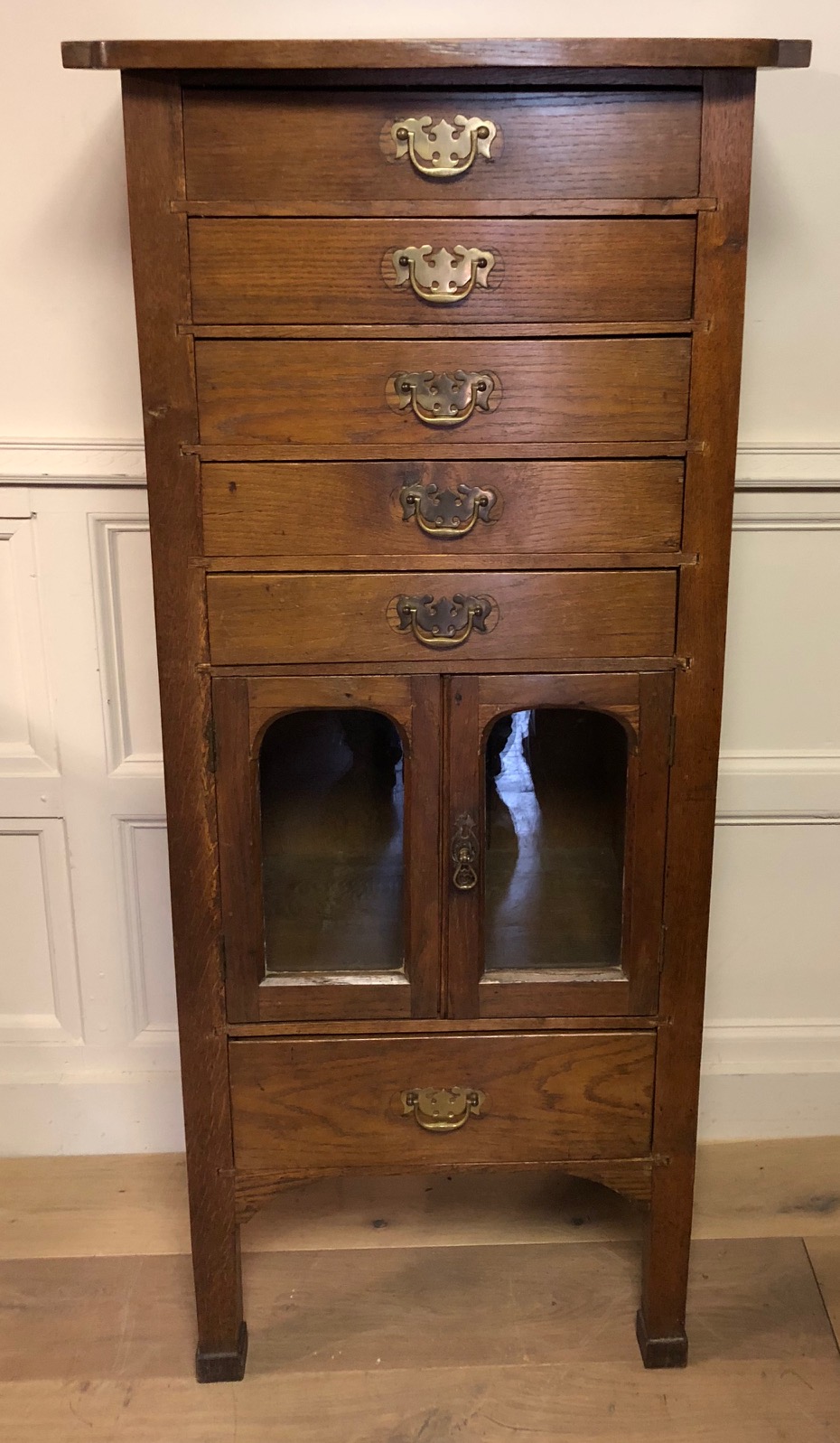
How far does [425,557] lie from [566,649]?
0.17 metres

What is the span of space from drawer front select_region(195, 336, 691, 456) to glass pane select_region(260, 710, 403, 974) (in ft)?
1.06

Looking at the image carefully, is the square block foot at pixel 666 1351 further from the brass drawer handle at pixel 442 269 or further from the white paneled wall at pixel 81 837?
the brass drawer handle at pixel 442 269

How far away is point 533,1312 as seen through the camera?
4.73ft

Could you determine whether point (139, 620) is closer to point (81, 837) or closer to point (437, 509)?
point (81, 837)

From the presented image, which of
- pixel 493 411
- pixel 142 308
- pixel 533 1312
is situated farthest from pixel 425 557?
pixel 533 1312

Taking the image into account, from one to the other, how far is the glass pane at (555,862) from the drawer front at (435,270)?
0.45 metres

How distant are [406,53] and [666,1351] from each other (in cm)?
142

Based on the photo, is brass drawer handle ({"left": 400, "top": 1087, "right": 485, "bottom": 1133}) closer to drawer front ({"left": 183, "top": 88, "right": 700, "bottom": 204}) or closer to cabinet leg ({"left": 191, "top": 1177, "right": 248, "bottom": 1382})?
cabinet leg ({"left": 191, "top": 1177, "right": 248, "bottom": 1382})

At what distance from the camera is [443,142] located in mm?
1022

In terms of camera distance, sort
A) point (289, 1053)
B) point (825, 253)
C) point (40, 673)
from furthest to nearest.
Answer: point (40, 673)
point (825, 253)
point (289, 1053)

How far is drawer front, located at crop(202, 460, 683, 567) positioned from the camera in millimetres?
1096

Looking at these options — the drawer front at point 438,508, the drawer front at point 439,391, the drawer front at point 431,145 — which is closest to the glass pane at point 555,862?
the drawer front at point 438,508

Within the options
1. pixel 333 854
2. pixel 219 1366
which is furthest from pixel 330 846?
pixel 219 1366

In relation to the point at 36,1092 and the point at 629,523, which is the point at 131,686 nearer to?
the point at 36,1092
